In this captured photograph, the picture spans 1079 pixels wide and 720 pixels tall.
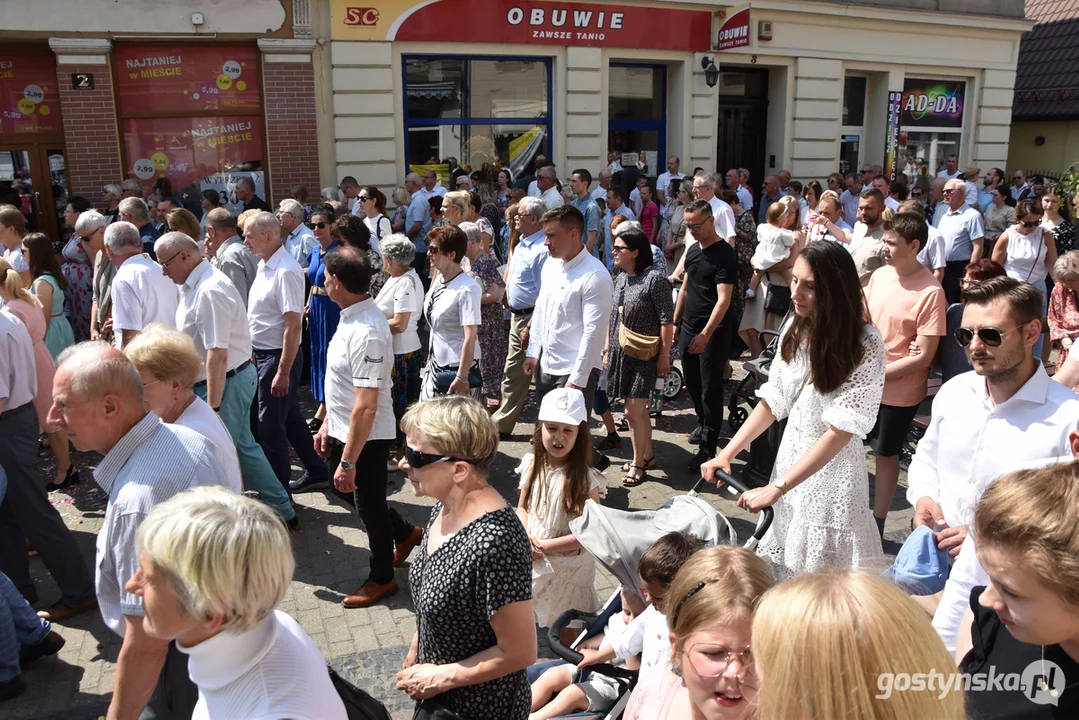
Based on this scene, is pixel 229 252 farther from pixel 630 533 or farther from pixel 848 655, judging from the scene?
pixel 848 655

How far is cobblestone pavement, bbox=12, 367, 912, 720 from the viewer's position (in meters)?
3.86

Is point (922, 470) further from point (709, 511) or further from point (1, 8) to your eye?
point (1, 8)

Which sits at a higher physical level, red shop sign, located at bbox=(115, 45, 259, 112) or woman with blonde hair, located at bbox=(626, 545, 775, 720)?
red shop sign, located at bbox=(115, 45, 259, 112)

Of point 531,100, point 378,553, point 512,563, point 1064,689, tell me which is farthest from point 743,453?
point 531,100

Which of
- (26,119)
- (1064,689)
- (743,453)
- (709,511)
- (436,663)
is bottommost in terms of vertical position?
(743,453)

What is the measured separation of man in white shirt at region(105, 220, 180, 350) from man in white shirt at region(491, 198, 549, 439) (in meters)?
2.77

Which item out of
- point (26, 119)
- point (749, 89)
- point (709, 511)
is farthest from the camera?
point (749, 89)

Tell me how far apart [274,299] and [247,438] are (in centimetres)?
107

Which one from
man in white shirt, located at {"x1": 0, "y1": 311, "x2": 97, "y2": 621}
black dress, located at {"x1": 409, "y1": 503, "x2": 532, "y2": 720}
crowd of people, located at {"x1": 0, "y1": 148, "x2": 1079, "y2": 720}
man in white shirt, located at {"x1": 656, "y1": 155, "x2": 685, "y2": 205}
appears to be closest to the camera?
crowd of people, located at {"x1": 0, "y1": 148, "x2": 1079, "y2": 720}

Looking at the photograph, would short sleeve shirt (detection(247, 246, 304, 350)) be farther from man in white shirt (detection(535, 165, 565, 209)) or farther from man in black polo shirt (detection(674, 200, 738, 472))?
man in white shirt (detection(535, 165, 565, 209))

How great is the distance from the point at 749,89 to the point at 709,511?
15263 mm

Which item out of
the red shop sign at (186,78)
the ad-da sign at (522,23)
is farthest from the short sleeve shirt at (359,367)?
the ad-da sign at (522,23)

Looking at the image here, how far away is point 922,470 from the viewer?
10.3 feet

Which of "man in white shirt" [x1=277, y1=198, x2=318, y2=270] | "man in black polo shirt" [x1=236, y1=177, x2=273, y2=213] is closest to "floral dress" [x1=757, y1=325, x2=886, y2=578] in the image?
"man in white shirt" [x1=277, y1=198, x2=318, y2=270]
